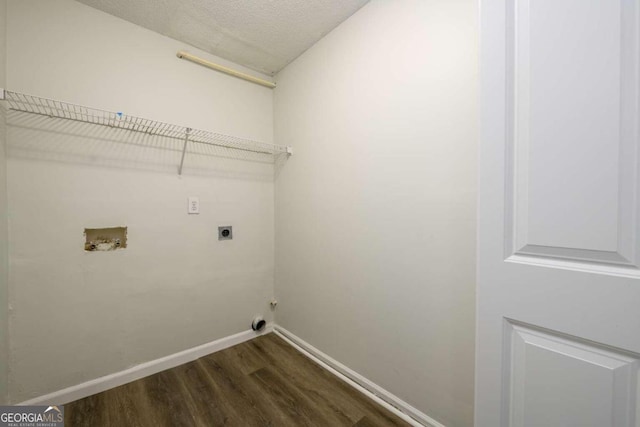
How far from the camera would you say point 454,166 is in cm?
118

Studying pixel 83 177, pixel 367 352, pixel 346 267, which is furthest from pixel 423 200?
pixel 83 177

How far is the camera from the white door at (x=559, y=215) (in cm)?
63

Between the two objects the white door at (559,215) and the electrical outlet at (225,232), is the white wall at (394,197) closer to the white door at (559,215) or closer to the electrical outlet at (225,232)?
the white door at (559,215)

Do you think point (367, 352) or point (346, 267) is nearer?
point (367, 352)

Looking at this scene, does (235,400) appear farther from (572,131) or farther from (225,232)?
(572,131)

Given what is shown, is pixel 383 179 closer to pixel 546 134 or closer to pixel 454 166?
pixel 454 166

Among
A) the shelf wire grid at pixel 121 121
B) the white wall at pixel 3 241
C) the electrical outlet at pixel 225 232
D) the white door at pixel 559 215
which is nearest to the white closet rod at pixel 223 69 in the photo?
the shelf wire grid at pixel 121 121

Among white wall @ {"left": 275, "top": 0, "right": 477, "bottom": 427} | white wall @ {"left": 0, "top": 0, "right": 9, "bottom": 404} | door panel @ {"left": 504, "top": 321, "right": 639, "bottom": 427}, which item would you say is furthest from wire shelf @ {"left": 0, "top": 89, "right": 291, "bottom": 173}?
door panel @ {"left": 504, "top": 321, "right": 639, "bottom": 427}

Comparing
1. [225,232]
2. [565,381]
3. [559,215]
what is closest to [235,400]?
[225,232]

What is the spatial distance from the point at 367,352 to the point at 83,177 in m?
2.11

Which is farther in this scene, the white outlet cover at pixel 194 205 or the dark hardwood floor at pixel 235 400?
the white outlet cover at pixel 194 205

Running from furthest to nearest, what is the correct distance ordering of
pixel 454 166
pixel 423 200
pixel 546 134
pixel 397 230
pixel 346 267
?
1. pixel 346 267
2. pixel 397 230
3. pixel 423 200
4. pixel 454 166
5. pixel 546 134

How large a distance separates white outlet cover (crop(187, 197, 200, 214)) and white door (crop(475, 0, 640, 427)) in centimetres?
189

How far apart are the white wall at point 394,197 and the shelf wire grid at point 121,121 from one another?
1.75 ft
